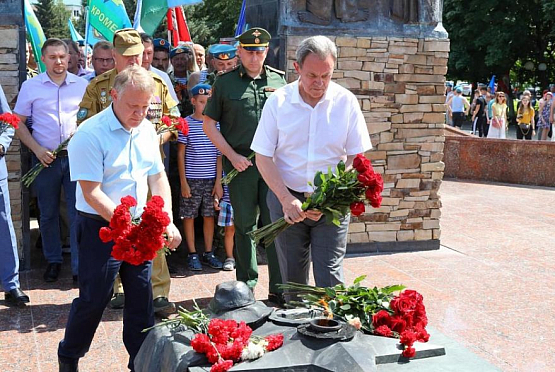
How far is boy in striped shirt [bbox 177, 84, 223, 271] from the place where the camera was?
7191 millimetres

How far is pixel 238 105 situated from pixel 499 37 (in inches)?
1087

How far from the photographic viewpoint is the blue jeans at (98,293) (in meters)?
4.12

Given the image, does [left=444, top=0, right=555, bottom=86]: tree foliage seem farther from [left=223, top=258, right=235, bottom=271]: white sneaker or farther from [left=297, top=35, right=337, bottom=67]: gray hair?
[left=297, top=35, right=337, bottom=67]: gray hair

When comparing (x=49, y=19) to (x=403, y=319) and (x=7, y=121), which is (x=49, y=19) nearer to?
(x=7, y=121)

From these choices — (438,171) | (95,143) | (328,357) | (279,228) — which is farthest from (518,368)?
(438,171)

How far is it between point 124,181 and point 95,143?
10.3 inches

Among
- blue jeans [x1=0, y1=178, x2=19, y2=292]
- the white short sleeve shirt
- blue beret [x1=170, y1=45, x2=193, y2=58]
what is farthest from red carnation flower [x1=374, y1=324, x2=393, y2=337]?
blue beret [x1=170, y1=45, x2=193, y2=58]

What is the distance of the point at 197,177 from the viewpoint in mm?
7266

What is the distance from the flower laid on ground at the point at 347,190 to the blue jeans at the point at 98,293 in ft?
3.52

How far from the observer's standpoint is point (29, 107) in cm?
654

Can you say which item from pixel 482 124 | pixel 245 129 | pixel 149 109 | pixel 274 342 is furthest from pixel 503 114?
pixel 274 342

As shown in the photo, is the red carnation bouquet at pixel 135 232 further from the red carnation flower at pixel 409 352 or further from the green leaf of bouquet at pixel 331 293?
the red carnation flower at pixel 409 352

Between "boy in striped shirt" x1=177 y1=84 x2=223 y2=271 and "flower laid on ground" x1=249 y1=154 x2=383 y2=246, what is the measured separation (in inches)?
134

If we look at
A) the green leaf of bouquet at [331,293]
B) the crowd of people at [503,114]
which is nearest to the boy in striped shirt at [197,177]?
the green leaf of bouquet at [331,293]
